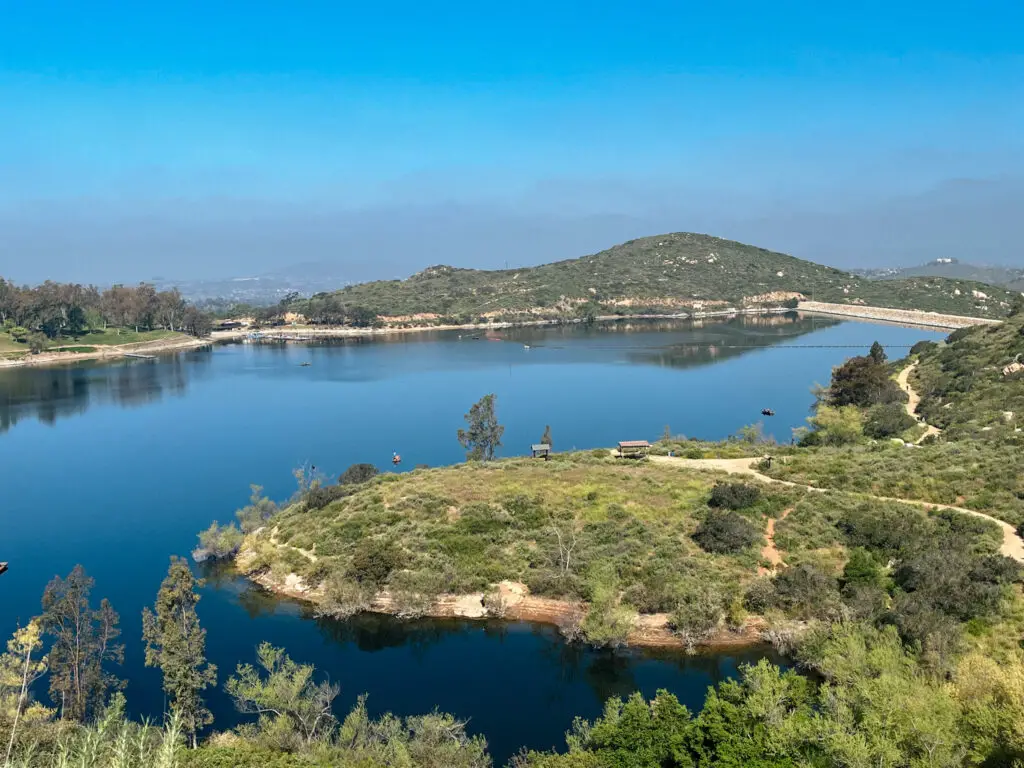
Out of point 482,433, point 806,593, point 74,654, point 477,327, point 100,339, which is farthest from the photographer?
point 477,327

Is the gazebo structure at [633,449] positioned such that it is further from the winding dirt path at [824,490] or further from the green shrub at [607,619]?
the green shrub at [607,619]

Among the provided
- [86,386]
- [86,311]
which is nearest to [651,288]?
[86,311]

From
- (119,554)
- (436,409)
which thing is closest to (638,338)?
(436,409)

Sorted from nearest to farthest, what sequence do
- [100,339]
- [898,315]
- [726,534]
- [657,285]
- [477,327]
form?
[726,534]
[100,339]
[898,315]
[477,327]
[657,285]

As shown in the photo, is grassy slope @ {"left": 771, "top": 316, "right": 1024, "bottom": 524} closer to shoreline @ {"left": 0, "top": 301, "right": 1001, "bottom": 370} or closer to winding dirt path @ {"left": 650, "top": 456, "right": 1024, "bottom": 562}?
winding dirt path @ {"left": 650, "top": 456, "right": 1024, "bottom": 562}

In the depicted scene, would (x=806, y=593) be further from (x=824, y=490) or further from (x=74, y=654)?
(x=74, y=654)

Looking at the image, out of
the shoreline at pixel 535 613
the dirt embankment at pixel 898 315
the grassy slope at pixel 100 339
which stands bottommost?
the shoreline at pixel 535 613

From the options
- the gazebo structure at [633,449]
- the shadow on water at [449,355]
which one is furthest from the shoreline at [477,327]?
the gazebo structure at [633,449]
